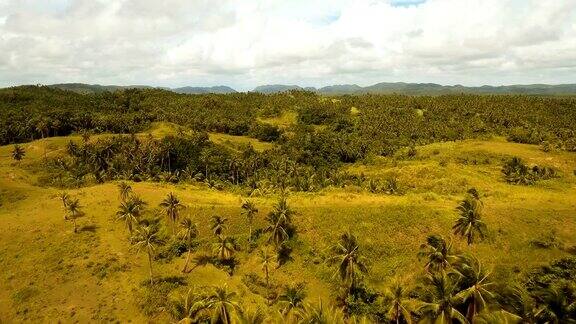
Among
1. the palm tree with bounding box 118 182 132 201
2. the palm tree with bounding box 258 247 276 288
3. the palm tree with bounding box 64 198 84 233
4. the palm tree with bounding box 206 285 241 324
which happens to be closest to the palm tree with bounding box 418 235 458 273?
the palm tree with bounding box 206 285 241 324

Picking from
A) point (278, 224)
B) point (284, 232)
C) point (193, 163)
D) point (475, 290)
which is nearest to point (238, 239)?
point (284, 232)

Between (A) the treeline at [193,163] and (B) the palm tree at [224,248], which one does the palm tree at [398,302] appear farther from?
(A) the treeline at [193,163]

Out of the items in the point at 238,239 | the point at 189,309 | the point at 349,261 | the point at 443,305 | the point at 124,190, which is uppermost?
the point at 443,305

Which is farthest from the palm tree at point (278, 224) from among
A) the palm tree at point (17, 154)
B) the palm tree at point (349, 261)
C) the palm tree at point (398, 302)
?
the palm tree at point (17, 154)

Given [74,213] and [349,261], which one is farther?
[74,213]

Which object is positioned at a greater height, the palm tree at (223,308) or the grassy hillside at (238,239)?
the palm tree at (223,308)

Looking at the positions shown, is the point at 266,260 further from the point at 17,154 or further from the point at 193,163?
the point at 17,154

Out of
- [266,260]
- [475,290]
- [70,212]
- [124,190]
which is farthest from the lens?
[124,190]

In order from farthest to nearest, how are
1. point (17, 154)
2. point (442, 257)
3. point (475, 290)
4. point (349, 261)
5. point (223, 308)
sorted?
1. point (17, 154)
2. point (349, 261)
3. point (442, 257)
4. point (223, 308)
5. point (475, 290)
